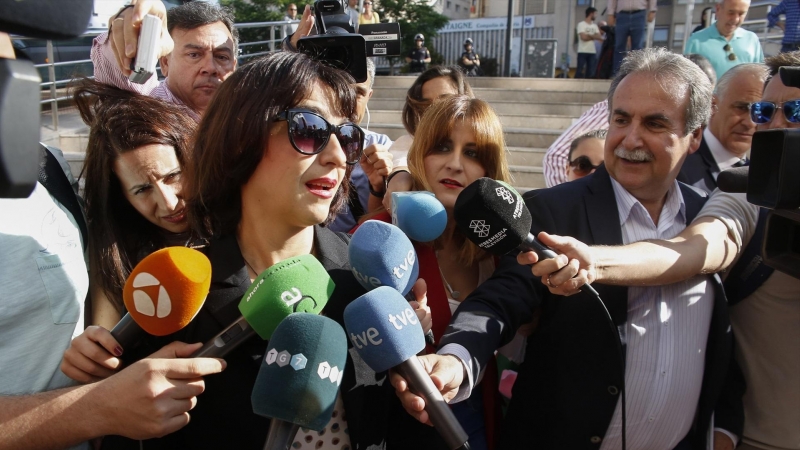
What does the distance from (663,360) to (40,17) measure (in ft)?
6.46

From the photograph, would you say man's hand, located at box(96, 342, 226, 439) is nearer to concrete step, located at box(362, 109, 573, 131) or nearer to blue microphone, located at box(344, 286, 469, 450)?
blue microphone, located at box(344, 286, 469, 450)

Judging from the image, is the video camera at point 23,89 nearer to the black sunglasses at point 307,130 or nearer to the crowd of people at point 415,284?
the crowd of people at point 415,284

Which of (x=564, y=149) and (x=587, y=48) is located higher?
(x=587, y=48)

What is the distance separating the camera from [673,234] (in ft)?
7.38

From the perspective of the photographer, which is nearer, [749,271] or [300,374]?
[300,374]

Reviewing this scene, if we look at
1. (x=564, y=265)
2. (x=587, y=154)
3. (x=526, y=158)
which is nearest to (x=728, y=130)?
(x=587, y=154)

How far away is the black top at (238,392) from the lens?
60.5 inches

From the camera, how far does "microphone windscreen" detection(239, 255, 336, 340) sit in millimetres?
1322

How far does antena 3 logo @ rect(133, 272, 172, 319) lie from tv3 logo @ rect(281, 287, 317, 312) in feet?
0.78

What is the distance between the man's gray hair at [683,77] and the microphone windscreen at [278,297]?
4.98ft

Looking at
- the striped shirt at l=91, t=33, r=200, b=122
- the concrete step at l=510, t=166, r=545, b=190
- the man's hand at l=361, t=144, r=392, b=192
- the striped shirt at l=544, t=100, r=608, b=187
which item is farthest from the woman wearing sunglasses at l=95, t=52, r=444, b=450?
the concrete step at l=510, t=166, r=545, b=190

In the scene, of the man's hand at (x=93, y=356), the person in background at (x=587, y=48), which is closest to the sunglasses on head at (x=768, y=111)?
the man's hand at (x=93, y=356)

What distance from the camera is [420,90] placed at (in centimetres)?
350

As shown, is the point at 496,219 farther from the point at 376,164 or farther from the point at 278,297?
the point at 376,164
